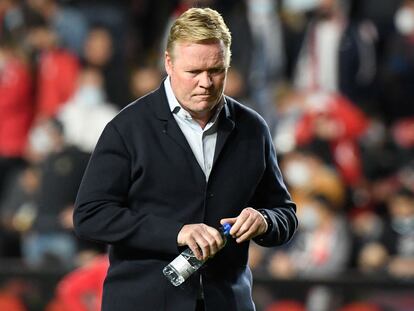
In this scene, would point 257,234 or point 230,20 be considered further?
point 230,20

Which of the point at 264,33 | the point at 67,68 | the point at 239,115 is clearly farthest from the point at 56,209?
the point at 239,115

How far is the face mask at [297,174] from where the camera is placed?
27.8 feet

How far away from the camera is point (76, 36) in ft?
35.4

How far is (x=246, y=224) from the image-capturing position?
11.9 feet

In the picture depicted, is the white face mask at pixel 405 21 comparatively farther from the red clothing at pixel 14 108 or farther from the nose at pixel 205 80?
the nose at pixel 205 80

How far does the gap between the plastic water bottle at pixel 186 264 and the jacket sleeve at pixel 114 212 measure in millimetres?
51

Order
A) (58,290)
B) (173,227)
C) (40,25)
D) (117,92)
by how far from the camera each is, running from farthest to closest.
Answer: (40,25)
(117,92)
(58,290)
(173,227)

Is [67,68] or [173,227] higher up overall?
[173,227]

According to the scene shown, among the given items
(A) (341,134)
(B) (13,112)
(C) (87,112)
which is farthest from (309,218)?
(B) (13,112)

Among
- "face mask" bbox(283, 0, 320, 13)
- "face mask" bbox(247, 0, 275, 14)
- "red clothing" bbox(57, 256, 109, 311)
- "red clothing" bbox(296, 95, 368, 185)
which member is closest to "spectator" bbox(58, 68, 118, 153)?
"face mask" bbox(247, 0, 275, 14)

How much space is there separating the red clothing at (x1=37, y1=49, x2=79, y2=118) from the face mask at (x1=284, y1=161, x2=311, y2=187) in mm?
2698

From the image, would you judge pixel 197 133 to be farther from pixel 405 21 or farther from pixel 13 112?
pixel 13 112

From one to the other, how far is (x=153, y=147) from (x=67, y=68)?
22.6 feet

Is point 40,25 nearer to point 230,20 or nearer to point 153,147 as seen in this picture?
point 230,20
